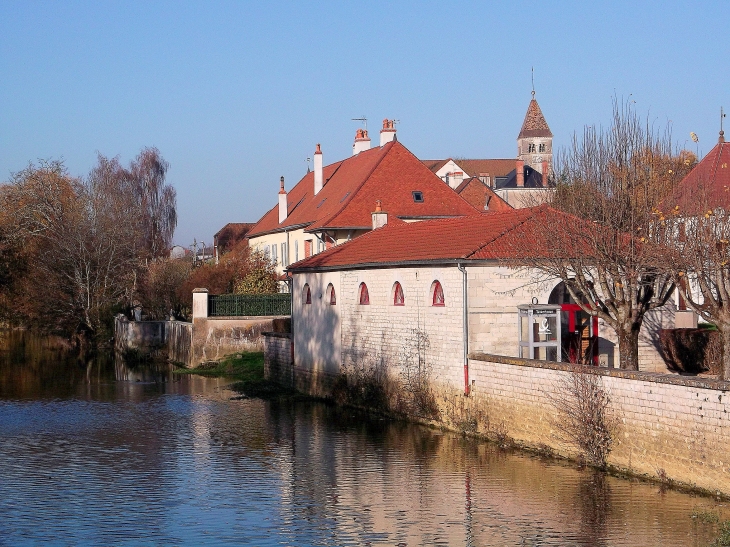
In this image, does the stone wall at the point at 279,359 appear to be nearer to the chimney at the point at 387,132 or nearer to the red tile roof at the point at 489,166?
the chimney at the point at 387,132

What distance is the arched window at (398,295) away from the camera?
1043 inches

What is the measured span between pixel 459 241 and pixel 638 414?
8717 millimetres

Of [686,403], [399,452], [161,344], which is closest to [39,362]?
[161,344]

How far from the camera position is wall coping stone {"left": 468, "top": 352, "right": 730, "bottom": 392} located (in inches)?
622

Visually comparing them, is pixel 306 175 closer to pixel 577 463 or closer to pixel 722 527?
pixel 577 463

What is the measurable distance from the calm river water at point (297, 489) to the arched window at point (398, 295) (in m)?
3.10

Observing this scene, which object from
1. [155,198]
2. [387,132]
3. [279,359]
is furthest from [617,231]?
[155,198]

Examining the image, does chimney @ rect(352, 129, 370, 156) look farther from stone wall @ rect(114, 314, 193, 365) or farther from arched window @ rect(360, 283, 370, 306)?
arched window @ rect(360, 283, 370, 306)

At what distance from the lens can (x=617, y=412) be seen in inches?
715

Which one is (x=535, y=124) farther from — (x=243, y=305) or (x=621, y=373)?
(x=621, y=373)

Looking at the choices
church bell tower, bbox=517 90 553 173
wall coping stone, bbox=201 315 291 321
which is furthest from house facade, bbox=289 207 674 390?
church bell tower, bbox=517 90 553 173

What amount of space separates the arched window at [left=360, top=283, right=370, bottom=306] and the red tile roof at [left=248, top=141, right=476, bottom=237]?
16.4 metres

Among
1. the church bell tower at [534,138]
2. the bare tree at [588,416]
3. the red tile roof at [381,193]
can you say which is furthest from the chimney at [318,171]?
the church bell tower at [534,138]

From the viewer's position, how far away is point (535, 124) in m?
137
